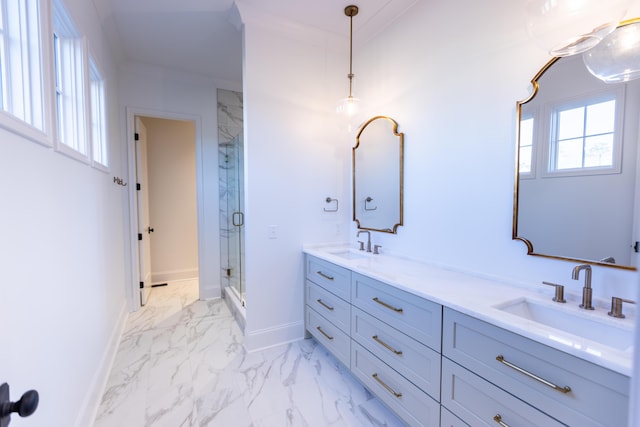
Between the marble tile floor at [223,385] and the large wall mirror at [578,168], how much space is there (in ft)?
4.52

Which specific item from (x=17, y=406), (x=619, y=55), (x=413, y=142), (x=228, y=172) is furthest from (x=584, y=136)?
(x=228, y=172)

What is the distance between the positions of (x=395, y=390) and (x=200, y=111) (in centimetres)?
358

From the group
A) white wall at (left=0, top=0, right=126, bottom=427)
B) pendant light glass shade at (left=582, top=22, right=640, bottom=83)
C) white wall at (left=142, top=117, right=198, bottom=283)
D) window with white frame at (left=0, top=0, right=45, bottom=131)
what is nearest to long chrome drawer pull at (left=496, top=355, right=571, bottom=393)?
pendant light glass shade at (left=582, top=22, right=640, bottom=83)

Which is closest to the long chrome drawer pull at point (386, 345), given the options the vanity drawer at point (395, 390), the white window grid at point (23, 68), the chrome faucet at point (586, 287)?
the vanity drawer at point (395, 390)

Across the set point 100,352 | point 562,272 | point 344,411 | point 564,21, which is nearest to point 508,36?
point 564,21

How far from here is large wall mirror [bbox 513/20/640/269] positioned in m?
1.16

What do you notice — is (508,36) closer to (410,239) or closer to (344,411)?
(410,239)

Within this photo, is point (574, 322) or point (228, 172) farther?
point (228, 172)

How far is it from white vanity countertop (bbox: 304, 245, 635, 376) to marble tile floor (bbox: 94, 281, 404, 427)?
0.85m

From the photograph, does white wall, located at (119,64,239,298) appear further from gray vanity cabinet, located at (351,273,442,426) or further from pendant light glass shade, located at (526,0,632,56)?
pendant light glass shade, located at (526,0,632,56)

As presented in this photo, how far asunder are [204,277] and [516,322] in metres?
3.47

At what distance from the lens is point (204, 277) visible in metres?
3.67

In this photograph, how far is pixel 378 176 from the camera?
247 centimetres

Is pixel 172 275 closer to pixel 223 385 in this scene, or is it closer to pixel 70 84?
pixel 223 385
